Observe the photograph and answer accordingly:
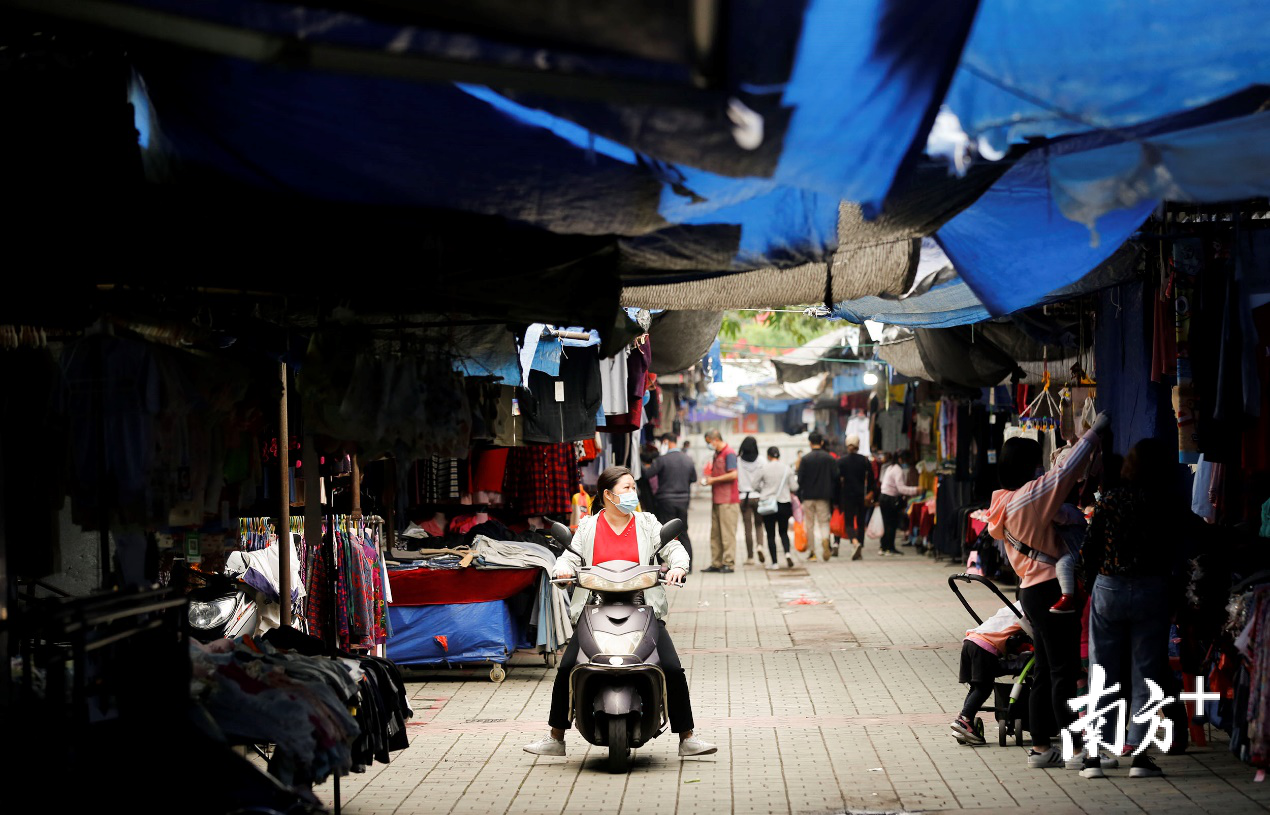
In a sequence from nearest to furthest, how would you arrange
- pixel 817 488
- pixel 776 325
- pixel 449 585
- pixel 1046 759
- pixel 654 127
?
pixel 654 127
pixel 1046 759
pixel 449 585
pixel 817 488
pixel 776 325

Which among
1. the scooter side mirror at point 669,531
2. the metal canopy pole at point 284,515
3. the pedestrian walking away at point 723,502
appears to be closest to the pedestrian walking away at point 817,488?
the pedestrian walking away at point 723,502

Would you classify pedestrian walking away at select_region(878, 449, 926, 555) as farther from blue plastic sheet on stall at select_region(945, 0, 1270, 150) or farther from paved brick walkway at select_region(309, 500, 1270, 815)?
blue plastic sheet on stall at select_region(945, 0, 1270, 150)

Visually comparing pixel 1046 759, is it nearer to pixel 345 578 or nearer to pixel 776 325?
pixel 345 578

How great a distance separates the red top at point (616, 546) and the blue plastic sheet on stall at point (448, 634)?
3.17m

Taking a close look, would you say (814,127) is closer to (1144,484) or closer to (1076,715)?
(1144,484)

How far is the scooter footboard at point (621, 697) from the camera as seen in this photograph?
825 cm

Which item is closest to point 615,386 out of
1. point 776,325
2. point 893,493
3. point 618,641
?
point 618,641

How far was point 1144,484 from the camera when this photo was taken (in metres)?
7.76

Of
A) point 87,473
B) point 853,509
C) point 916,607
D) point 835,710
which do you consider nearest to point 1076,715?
point 835,710

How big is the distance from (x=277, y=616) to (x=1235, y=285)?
22.2 ft

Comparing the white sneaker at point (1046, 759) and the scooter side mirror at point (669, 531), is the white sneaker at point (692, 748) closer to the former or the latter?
the scooter side mirror at point (669, 531)

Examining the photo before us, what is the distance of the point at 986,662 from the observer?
888cm

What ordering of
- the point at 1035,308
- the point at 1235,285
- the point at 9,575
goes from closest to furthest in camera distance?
the point at 9,575 → the point at 1235,285 → the point at 1035,308

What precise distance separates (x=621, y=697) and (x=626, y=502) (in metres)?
1.43
